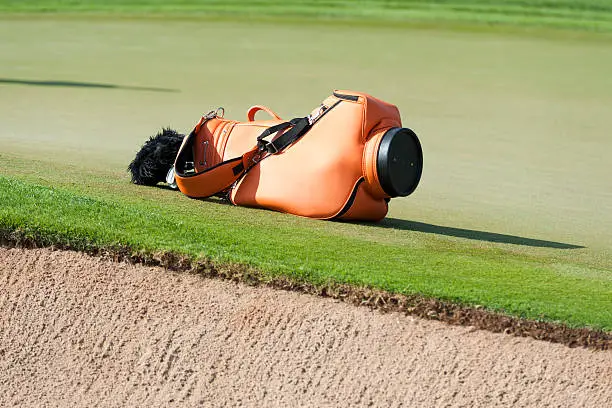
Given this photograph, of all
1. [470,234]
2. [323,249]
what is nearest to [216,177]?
[323,249]

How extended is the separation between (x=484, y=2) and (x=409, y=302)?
20456 mm

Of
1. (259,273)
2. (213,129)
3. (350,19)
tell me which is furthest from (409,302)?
(350,19)

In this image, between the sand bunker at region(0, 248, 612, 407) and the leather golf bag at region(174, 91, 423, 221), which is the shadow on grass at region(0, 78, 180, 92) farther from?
the sand bunker at region(0, 248, 612, 407)

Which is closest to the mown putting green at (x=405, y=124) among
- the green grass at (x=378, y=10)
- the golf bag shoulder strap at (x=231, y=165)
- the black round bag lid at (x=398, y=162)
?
the golf bag shoulder strap at (x=231, y=165)

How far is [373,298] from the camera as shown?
4.62 m

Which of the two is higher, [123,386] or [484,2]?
[484,2]

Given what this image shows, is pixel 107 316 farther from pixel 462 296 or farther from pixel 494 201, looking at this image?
pixel 494 201

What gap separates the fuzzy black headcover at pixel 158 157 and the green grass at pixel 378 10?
593 inches

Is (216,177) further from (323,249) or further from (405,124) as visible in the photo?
(405,124)

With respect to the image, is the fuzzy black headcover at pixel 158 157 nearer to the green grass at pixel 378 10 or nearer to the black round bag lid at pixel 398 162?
the black round bag lid at pixel 398 162

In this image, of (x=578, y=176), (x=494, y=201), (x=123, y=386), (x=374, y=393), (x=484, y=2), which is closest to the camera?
(x=374, y=393)

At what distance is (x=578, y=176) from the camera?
30.6 feet

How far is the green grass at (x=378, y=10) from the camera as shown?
2166cm

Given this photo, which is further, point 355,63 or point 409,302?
point 355,63
